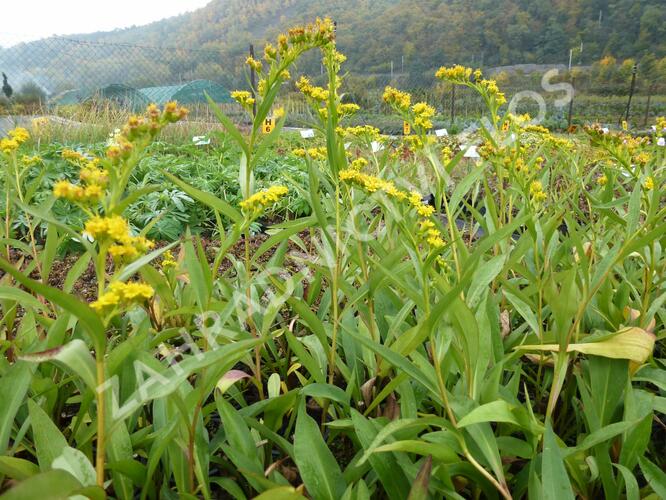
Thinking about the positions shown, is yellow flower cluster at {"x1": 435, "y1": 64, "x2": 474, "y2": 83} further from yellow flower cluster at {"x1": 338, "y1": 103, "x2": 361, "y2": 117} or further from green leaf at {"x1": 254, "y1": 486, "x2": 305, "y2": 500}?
green leaf at {"x1": 254, "y1": 486, "x2": 305, "y2": 500}

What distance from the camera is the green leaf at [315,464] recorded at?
701 millimetres

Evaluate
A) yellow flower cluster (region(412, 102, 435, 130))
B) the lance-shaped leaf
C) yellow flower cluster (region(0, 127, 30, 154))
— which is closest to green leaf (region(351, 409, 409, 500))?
the lance-shaped leaf

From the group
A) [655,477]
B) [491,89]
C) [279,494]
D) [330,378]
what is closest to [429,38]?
[491,89]

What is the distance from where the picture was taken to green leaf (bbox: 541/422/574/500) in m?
0.61

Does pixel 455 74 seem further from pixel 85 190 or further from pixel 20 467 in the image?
pixel 20 467

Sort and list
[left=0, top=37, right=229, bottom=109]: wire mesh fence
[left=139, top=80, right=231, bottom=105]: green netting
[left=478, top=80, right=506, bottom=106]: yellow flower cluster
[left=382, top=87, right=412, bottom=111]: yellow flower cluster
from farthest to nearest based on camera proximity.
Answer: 1. [left=0, top=37, right=229, bottom=109]: wire mesh fence
2. [left=139, top=80, right=231, bottom=105]: green netting
3. [left=478, top=80, right=506, bottom=106]: yellow flower cluster
4. [left=382, top=87, right=412, bottom=111]: yellow flower cluster

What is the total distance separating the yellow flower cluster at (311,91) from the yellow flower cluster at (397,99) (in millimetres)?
135

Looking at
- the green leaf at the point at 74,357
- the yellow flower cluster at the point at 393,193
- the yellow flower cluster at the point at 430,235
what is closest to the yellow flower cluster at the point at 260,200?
the yellow flower cluster at the point at 393,193

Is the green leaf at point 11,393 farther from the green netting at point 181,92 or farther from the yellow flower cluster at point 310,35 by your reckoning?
the green netting at point 181,92

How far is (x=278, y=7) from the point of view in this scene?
204ft

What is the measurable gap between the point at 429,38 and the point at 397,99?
155ft

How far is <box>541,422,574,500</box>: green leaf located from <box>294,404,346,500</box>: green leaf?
276mm

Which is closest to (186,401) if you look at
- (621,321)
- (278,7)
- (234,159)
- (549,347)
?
(549,347)

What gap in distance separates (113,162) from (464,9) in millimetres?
50898
